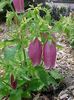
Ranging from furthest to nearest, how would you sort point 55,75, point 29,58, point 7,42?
point 55,75 → point 7,42 → point 29,58

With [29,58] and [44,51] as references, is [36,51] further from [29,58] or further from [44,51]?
[29,58]

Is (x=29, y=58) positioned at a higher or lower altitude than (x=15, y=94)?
higher

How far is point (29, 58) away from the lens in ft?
7.10

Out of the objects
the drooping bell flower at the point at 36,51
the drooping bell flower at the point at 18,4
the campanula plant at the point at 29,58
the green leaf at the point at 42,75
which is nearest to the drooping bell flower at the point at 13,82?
the campanula plant at the point at 29,58

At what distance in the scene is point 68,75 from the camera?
2.82 meters

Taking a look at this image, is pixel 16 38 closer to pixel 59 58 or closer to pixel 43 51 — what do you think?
pixel 43 51

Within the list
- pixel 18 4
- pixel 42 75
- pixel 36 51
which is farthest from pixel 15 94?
pixel 18 4

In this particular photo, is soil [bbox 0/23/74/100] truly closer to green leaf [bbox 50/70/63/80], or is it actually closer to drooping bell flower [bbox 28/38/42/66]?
green leaf [bbox 50/70/63/80]

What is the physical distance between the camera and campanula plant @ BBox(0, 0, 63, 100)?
2.03 metres

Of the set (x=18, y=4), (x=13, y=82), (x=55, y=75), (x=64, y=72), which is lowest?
(x=64, y=72)

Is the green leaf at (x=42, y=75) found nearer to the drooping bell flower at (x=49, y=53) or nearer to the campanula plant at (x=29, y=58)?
the campanula plant at (x=29, y=58)

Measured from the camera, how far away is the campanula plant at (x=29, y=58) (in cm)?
203

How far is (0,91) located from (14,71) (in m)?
0.38

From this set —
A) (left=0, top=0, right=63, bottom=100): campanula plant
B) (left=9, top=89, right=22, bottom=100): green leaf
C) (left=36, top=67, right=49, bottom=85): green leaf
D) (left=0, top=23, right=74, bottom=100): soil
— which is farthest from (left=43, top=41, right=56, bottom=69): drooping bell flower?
(left=0, top=23, right=74, bottom=100): soil
